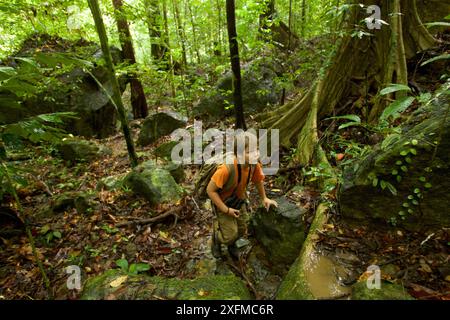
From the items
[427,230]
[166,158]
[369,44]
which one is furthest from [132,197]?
[369,44]

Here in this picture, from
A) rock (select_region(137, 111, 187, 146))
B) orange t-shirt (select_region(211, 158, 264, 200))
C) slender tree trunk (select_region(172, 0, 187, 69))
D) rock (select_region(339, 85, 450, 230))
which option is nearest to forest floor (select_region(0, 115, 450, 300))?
rock (select_region(339, 85, 450, 230))

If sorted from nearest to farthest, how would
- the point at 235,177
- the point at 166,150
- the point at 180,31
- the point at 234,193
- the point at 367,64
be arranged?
the point at 235,177 → the point at 234,193 → the point at 367,64 → the point at 166,150 → the point at 180,31

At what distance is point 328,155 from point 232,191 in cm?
217

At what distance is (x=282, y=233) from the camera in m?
3.57

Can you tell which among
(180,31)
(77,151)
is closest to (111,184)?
(77,151)

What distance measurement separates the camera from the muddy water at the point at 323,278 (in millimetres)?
2477

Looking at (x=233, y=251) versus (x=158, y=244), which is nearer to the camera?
(x=233, y=251)

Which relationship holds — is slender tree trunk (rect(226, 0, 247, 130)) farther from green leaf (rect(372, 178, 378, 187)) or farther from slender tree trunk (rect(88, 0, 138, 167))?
green leaf (rect(372, 178, 378, 187))

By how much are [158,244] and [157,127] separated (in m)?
5.54

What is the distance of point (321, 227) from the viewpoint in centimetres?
→ 322
